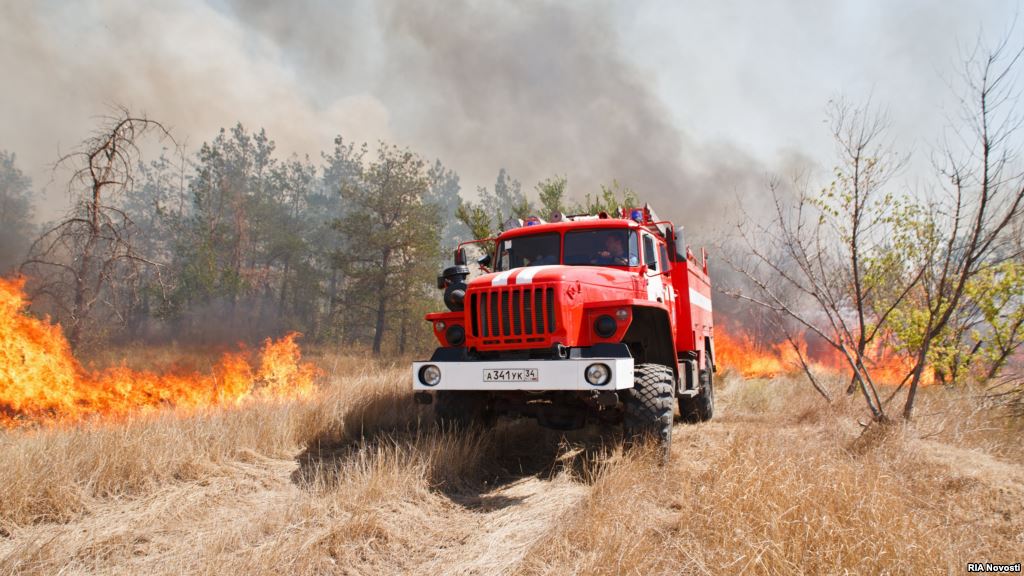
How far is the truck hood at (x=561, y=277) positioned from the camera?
528 cm

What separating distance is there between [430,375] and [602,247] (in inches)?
102

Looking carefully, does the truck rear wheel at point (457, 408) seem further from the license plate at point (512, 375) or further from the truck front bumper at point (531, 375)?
the license plate at point (512, 375)

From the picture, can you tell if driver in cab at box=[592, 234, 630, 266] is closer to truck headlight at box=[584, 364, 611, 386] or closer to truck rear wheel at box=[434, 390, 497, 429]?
truck headlight at box=[584, 364, 611, 386]

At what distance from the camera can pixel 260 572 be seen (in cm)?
308

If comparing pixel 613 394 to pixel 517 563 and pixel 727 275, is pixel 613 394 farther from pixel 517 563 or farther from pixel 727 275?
pixel 727 275

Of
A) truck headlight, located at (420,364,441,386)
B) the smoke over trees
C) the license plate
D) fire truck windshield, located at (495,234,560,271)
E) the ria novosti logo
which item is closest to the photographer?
the ria novosti logo

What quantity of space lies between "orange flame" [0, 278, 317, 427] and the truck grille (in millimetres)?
3837

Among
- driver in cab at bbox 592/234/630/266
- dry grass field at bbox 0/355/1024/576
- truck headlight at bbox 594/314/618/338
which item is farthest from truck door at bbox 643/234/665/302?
dry grass field at bbox 0/355/1024/576

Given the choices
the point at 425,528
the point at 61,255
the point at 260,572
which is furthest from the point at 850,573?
the point at 61,255

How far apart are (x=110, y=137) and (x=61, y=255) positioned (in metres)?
3.21

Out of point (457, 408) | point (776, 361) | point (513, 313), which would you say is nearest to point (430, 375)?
point (457, 408)

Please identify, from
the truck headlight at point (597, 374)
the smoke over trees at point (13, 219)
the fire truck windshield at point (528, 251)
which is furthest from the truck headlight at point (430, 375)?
the smoke over trees at point (13, 219)

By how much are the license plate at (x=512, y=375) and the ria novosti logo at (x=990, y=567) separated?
3087mm

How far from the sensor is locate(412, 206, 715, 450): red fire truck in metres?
5.05
